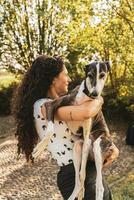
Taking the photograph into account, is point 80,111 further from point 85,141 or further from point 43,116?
point 43,116

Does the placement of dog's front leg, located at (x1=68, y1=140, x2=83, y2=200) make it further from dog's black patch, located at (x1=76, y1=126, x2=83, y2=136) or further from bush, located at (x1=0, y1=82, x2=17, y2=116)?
bush, located at (x1=0, y1=82, x2=17, y2=116)

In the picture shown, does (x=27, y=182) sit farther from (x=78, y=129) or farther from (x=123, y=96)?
(x=78, y=129)

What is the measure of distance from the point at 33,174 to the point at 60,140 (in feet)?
27.4

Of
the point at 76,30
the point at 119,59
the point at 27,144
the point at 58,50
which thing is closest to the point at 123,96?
the point at 119,59

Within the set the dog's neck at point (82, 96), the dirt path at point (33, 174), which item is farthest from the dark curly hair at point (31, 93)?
the dirt path at point (33, 174)

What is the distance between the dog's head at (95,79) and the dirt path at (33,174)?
22.0ft

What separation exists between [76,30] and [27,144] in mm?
12451

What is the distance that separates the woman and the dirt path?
619 centimetres

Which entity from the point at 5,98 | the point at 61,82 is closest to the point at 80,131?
the point at 61,82

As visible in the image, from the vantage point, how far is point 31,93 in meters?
2.84

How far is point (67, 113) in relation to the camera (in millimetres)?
2580

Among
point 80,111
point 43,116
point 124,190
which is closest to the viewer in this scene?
point 80,111

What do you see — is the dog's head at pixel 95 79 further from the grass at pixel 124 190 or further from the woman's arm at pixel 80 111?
the grass at pixel 124 190

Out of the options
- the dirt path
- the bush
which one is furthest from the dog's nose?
the bush
